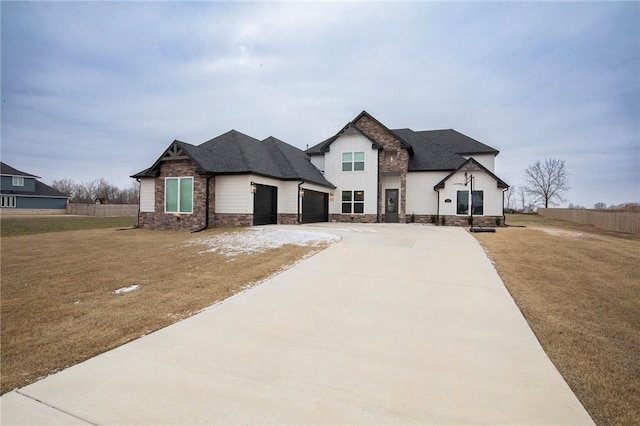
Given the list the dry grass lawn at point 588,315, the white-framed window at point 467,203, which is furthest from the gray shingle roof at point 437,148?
the dry grass lawn at point 588,315

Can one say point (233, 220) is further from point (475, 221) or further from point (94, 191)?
point (94, 191)

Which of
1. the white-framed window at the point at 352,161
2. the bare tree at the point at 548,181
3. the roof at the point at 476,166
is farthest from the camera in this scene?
the bare tree at the point at 548,181

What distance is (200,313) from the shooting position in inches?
180

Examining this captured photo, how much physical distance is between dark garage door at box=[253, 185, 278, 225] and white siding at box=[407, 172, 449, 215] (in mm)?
9752

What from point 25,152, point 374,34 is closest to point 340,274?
point 374,34

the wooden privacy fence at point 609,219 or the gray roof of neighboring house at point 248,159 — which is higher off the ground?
the gray roof of neighboring house at point 248,159

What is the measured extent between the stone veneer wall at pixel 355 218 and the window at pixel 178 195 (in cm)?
1010

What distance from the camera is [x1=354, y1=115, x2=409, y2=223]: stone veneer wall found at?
→ 21.8 metres

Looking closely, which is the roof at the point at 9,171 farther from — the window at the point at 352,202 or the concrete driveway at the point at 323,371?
the concrete driveway at the point at 323,371

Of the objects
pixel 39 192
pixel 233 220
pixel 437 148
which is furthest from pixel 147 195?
pixel 39 192

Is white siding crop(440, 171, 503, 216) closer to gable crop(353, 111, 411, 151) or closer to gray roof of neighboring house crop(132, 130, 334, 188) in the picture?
gable crop(353, 111, 411, 151)

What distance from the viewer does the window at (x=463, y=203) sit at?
2023 centimetres

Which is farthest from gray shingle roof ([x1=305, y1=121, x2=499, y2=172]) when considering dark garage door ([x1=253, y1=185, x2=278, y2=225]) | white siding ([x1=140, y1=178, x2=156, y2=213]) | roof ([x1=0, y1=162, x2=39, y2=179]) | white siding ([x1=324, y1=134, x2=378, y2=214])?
roof ([x1=0, y1=162, x2=39, y2=179])

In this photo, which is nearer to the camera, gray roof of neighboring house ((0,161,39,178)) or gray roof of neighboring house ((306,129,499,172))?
gray roof of neighboring house ((306,129,499,172))
